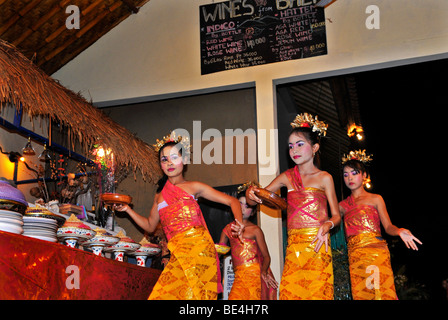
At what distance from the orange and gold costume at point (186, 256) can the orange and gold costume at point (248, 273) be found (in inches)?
44.5

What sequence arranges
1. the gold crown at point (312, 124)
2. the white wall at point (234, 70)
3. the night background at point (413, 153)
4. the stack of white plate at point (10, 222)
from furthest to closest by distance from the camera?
1. the night background at point (413, 153)
2. the white wall at point (234, 70)
3. the gold crown at point (312, 124)
4. the stack of white plate at point (10, 222)

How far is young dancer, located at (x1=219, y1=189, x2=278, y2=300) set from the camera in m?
4.39

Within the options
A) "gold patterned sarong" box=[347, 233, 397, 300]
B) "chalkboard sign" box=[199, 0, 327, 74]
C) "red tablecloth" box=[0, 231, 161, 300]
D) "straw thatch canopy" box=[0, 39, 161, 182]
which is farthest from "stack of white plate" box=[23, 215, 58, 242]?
"chalkboard sign" box=[199, 0, 327, 74]

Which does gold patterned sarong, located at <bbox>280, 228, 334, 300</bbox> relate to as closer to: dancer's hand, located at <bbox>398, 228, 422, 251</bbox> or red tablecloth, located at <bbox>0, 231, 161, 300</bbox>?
dancer's hand, located at <bbox>398, 228, 422, 251</bbox>

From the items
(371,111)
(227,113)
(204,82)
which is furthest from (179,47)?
(371,111)

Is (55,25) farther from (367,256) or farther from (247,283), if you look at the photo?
(367,256)

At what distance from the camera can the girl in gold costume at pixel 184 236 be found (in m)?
3.13

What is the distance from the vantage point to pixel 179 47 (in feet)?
20.2

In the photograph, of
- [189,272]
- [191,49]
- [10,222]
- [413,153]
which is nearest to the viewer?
[10,222]

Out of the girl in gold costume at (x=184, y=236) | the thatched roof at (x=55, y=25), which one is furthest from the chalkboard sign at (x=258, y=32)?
the girl in gold costume at (x=184, y=236)

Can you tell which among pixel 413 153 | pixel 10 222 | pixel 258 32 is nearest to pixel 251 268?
pixel 10 222

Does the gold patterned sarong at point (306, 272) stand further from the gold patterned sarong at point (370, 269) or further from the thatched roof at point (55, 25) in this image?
the thatched roof at point (55, 25)

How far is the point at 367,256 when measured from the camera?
12.6 ft

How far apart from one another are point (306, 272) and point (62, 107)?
2918 millimetres
